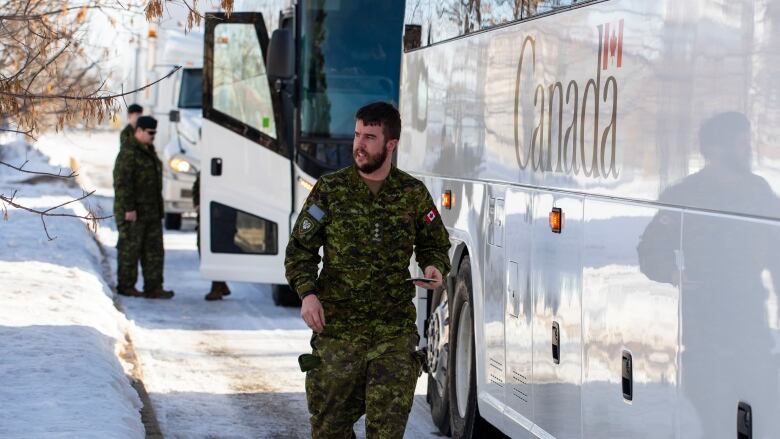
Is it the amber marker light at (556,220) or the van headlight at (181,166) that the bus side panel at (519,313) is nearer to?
the amber marker light at (556,220)

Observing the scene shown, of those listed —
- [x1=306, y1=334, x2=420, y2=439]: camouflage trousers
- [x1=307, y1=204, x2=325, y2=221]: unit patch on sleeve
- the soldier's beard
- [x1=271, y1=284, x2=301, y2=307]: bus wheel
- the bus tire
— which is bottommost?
the bus tire

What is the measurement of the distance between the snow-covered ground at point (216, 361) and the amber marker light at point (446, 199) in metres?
1.38

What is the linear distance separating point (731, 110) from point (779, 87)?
360mm

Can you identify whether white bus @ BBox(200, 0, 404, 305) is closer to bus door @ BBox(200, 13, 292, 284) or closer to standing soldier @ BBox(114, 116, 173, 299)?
bus door @ BBox(200, 13, 292, 284)

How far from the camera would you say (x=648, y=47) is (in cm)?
587

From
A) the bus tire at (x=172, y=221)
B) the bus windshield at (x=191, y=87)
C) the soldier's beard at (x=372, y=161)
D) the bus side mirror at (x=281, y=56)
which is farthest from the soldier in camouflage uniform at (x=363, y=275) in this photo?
the bus tire at (x=172, y=221)

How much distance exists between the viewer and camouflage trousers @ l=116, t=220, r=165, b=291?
672 inches

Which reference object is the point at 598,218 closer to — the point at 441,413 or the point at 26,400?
the point at 441,413

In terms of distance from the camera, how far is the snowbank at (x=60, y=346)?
28.2 ft

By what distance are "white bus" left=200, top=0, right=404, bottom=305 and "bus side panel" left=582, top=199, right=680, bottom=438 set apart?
8192mm

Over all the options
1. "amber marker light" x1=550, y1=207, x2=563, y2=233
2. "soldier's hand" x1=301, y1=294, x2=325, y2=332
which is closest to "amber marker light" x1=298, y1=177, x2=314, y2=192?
"amber marker light" x1=550, y1=207, x2=563, y2=233

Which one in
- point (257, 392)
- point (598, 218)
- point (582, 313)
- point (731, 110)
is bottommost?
point (257, 392)

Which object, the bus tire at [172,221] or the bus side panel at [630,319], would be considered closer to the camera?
the bus side panel at [630,319]

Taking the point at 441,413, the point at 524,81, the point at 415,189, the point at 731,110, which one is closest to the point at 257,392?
the point at 441,413
